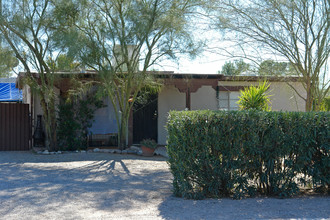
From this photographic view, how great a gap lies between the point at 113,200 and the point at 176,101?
9452 mm

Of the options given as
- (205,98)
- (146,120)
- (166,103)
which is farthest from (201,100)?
(146,120)

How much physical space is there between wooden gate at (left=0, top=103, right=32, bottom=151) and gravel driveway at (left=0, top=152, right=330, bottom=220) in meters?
4.45

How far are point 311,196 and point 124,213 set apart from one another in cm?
311

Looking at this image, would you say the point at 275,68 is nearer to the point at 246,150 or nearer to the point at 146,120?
the point at 246,150

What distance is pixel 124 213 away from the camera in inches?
207

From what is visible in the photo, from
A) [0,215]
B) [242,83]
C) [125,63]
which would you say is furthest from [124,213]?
[242,83]

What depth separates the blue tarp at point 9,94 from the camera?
66.9 ft

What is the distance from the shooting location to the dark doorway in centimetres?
1461

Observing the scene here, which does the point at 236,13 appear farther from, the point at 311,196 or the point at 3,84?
the point at 3,84

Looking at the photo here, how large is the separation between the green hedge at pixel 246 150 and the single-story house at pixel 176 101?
692cm

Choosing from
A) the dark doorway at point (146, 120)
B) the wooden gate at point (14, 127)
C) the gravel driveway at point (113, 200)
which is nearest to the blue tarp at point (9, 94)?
the wooden gate at point (14, 127)

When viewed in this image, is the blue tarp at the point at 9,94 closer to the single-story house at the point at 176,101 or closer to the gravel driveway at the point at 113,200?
the single-story house at the point at 176,101

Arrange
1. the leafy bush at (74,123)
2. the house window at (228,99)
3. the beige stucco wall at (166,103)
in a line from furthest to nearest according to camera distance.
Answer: the house window at (228,99) → the beige stucco wall at (166,103) → the leafy bush at (74,123)

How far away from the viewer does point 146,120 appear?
48.4 feet
